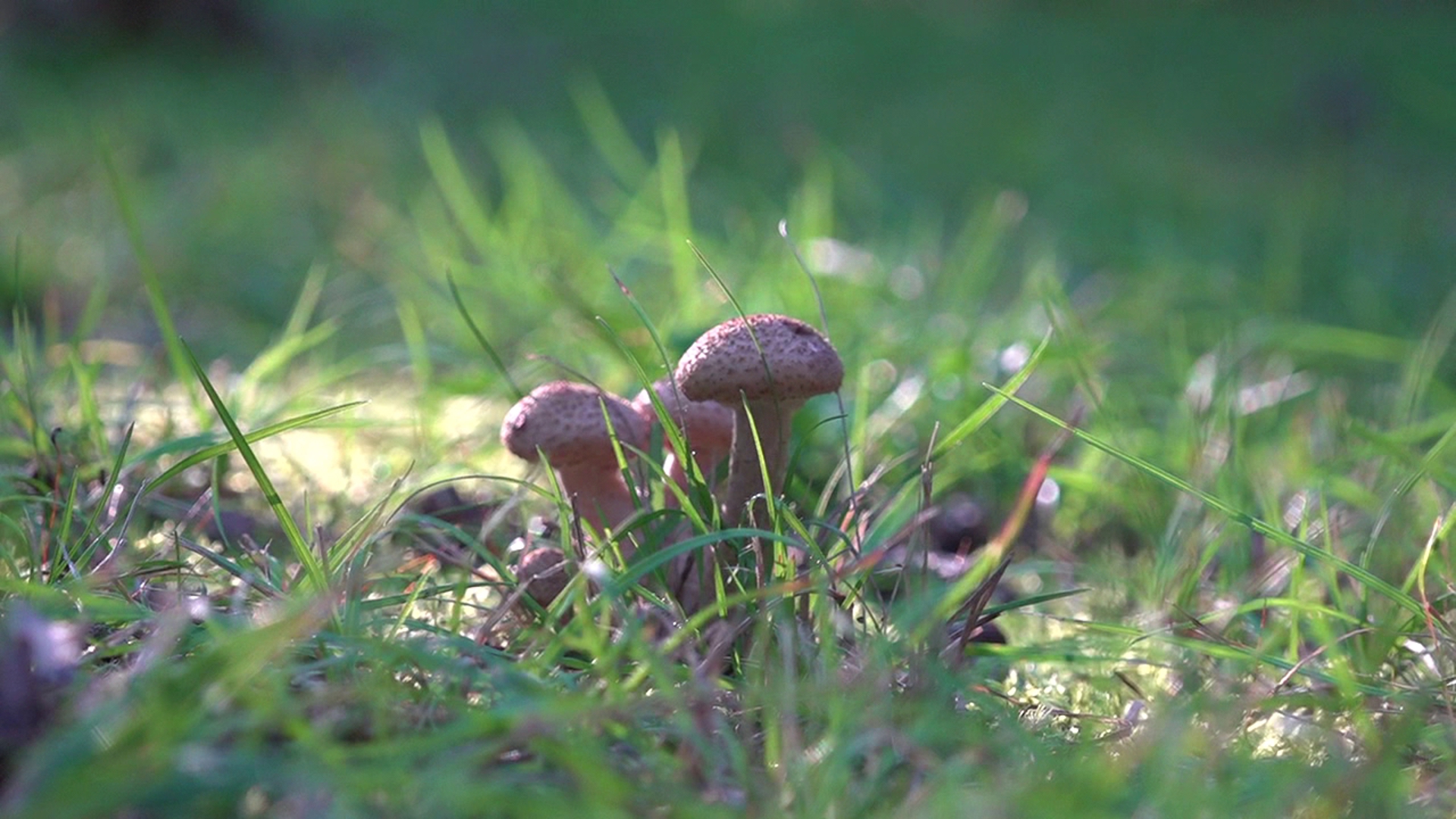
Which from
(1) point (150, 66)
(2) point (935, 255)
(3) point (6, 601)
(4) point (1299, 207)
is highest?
(1) point (150, 66)

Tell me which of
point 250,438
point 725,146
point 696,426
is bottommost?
point 725,146

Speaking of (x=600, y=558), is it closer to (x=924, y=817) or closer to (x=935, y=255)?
(x=924, y=817)

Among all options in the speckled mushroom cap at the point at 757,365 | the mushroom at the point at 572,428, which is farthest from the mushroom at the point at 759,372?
the mushroom at the point at 572,428

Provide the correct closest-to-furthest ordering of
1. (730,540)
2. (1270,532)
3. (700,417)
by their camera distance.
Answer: (1270,532)
(730,540)
(700,417)

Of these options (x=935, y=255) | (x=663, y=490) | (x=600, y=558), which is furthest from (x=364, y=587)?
(x=935, y=255)

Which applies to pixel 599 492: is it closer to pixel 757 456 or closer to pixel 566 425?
pixel 566 425

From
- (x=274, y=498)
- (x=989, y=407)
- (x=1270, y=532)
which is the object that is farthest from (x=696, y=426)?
(x=1270, y=532)

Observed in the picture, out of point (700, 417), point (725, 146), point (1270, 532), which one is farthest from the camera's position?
point (725, 146)
